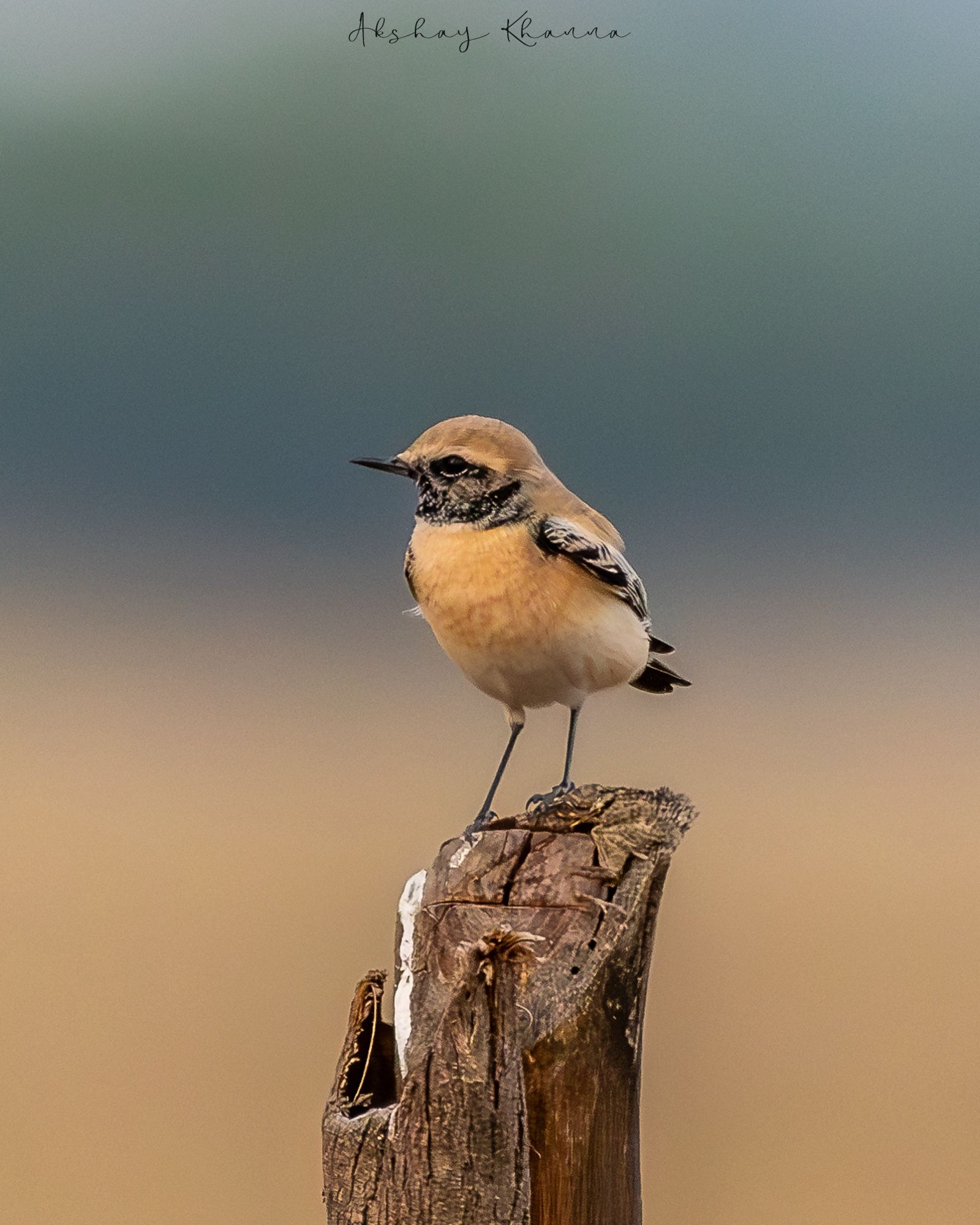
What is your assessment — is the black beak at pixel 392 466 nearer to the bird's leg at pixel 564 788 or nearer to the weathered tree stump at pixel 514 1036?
the bird's leg at pixel 564 788

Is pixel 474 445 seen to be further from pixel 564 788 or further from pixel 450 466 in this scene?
pixel 564 788

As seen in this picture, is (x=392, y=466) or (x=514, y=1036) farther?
(x=392, y=466)

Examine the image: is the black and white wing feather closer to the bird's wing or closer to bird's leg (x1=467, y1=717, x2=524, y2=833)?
the bird's wing

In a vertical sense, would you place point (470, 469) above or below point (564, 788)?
above

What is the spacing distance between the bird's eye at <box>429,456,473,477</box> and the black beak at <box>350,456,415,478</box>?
0.04m

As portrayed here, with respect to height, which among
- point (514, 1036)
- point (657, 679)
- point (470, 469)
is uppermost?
point (470, 469)

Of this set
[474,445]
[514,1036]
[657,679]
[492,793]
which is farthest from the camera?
[657,679]

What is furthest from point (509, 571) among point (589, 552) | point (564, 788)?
point (564, 788)

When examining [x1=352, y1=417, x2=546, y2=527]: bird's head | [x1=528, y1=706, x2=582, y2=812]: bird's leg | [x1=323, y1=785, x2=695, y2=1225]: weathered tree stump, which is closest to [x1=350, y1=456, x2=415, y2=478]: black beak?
[x1=352, y1=417, x2=546, y2=527]: bird's head

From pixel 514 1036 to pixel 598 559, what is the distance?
933 mm

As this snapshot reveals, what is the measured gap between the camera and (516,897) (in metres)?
1.83

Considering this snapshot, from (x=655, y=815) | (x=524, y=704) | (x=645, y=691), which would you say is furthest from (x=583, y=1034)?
(x=645, y=691)

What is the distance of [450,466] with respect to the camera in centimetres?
212

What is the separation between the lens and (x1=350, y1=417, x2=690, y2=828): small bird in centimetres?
210
